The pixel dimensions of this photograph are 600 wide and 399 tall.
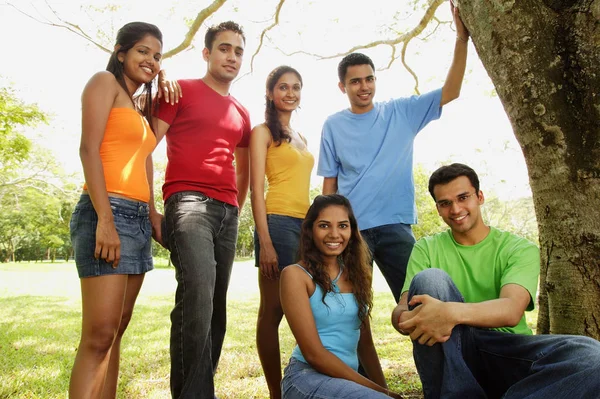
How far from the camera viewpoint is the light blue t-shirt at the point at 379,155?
3346 millimetres

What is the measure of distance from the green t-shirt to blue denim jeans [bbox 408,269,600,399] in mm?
218

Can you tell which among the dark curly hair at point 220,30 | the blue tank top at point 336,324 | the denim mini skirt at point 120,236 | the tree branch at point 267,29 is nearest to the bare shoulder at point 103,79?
the denim mini skirt at point 120,236

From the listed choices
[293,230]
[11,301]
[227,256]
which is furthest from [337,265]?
[11,301]

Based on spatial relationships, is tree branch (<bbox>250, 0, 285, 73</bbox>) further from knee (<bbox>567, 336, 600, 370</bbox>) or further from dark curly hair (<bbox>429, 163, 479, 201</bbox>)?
knee (<bbox>567, 336, 600, 370</bbox>)

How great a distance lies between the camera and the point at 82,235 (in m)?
2.41

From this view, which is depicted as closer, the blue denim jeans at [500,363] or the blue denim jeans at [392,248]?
the blue denim jeans at [500,363]

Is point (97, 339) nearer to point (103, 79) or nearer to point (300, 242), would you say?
point (300, 242)

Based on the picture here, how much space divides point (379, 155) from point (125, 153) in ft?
5.73

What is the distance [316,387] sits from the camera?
232 cm

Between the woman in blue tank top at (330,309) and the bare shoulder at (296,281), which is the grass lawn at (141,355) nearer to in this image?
the woman in blue tank top at (330,309)

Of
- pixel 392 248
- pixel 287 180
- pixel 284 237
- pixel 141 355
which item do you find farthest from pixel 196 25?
pixel 392 248

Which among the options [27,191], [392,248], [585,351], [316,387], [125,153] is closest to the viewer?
[585,351]

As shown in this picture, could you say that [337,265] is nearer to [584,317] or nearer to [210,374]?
[210,374]

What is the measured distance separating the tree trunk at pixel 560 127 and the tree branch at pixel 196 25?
21.4 ft
